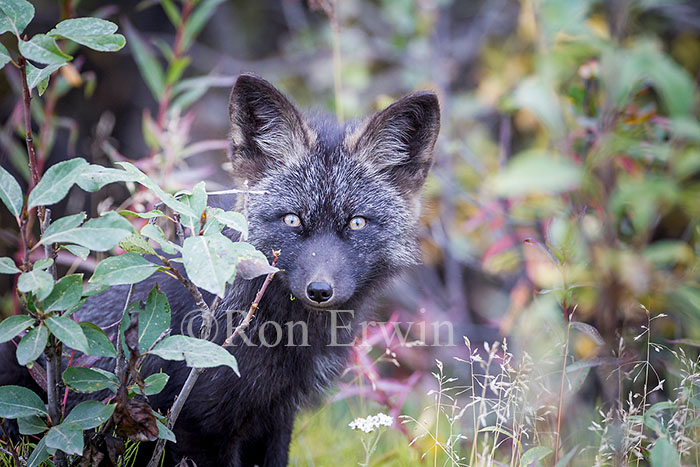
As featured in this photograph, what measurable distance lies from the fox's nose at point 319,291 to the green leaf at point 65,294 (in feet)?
3.39

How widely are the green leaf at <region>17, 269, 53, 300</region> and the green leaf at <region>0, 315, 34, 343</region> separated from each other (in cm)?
14

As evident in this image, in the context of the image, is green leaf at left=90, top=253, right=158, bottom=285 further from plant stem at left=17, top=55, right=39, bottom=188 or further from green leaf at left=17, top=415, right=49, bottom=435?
green leaf at left=17, top=415, right=49, bottom=435

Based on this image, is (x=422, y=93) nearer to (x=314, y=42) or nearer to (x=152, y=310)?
(x=152, y=310)

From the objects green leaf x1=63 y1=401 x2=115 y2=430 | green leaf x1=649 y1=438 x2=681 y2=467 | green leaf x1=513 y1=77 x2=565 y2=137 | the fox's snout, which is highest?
green leaf x1=513 y1=77 x2=565 y2=137

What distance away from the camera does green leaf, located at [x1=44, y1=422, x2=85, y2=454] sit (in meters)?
2.30

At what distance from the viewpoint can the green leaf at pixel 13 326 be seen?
2209 millimetres

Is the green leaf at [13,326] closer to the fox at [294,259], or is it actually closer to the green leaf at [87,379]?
the green leaf at [87,379]

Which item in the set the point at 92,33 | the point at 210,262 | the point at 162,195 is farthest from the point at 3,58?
Result: the point at 210,262

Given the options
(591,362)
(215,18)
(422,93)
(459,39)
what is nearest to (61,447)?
(591,362)

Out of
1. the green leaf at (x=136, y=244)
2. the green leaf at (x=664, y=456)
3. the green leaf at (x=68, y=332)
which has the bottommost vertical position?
the green leaf at (x=664, y=456)

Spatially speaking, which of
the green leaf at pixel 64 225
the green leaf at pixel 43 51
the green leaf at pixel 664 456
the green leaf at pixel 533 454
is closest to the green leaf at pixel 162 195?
the green leaf at pixel 64 225

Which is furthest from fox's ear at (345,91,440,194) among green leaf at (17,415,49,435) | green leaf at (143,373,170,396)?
green leaf at (17,415,49,435)

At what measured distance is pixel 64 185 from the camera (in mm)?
2240

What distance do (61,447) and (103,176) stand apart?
96cm
